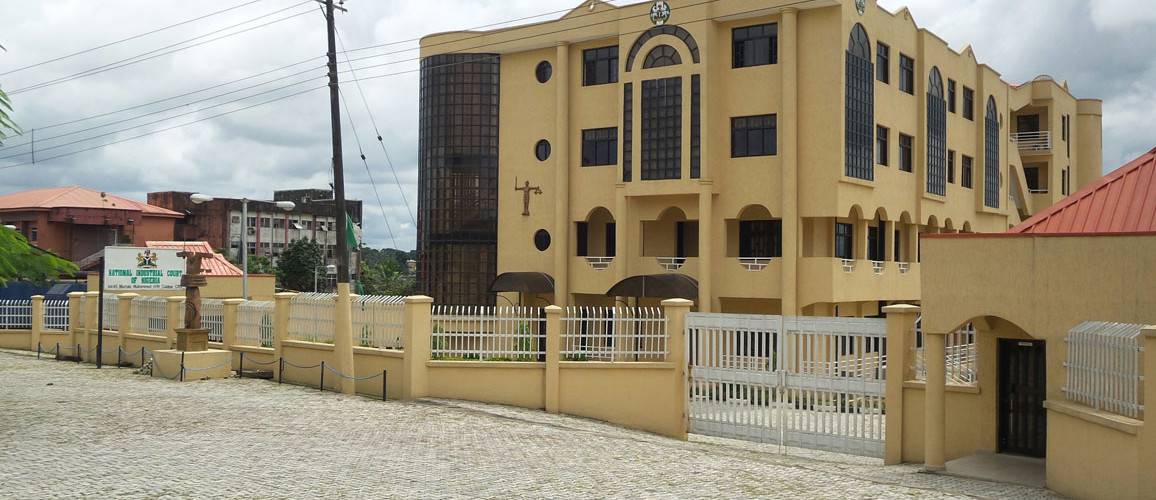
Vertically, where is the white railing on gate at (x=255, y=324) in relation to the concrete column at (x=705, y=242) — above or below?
below

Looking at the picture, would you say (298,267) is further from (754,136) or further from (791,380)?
(791,380)

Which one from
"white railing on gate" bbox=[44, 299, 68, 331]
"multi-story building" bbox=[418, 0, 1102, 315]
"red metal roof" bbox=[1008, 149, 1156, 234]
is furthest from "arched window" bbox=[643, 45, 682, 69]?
"white railing on gate" bbox=[44, 299, 68, 331]

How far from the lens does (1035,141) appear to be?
139 feet

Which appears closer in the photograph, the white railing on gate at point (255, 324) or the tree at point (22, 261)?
the tree at point (22, 261)

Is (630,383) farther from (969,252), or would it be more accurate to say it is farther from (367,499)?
(367,499)

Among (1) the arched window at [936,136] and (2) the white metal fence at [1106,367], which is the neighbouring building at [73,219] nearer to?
(1) the arched window at [936,136]

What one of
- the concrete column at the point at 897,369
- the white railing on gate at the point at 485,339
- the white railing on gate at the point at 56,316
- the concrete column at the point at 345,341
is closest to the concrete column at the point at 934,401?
the concrete column at the point at 897,369

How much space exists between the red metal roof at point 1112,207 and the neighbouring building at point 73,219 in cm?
5128

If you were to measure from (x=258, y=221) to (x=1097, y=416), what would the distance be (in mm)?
73822

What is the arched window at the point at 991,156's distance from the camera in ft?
119

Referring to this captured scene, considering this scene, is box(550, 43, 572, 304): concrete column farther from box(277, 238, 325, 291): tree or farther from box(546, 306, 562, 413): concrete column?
box(277, 238, 325, 291): tree

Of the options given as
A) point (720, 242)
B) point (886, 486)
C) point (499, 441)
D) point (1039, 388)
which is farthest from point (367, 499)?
point (720, 242)

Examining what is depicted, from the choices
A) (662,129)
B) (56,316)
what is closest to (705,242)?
(662,129)

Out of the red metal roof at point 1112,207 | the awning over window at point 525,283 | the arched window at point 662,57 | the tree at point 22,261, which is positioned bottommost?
the awning over window at point 525,283
